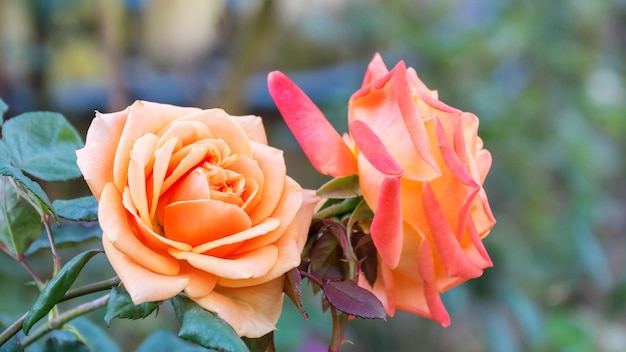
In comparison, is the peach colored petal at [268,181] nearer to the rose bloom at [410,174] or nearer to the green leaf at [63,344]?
the rose bloom at [410,174]

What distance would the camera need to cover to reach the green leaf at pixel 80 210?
0.30 m

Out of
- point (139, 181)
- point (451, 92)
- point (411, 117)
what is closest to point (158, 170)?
point (139, 181)

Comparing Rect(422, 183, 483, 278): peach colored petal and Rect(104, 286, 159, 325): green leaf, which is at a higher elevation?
Rect(422, 183, 483, 278): peach colored petal

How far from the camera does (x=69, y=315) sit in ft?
1.07

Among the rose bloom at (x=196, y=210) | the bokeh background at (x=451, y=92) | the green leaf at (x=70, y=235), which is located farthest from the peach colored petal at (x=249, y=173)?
the bokeh background at (x=451, y=92)

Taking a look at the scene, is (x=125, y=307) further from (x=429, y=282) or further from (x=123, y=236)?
(x=429, y=282)

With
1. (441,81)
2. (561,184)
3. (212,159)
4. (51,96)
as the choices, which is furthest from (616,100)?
(212,159)

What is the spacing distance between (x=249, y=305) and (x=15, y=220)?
13 cm

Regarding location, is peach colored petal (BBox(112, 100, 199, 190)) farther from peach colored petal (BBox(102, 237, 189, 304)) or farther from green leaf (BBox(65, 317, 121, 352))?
green leaf (BBox(65, 317, 121, 352))

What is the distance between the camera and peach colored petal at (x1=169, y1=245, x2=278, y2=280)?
274 millimetres

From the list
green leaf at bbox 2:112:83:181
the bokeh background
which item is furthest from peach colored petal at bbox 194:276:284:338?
the bokeh background

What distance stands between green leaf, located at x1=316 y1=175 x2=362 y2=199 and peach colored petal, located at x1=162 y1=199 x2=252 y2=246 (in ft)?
0.17

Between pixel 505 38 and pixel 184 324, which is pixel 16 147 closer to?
pixel 184 324

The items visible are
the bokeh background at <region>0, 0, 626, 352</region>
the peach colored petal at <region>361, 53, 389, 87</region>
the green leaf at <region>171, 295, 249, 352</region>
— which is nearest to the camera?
the green leaf at <region>171, 295, 249, 352</region>
